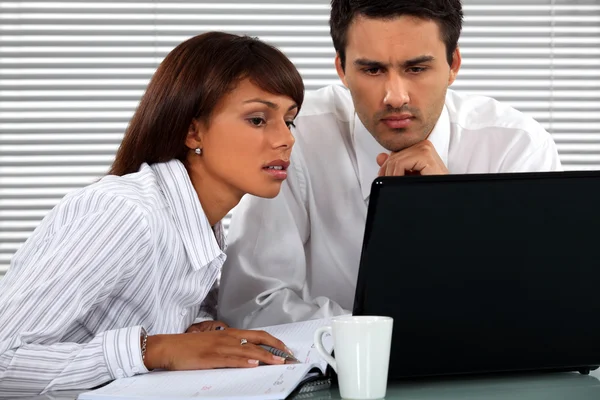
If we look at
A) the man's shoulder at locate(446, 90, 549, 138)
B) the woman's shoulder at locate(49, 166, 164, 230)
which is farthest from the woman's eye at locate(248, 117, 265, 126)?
the man's shoulder at locate(446, 90, 549, 138)

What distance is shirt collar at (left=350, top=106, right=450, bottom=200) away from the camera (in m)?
1.93

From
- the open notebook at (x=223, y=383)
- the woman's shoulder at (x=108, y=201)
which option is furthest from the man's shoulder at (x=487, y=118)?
the open notebook at (x=223, y=383)

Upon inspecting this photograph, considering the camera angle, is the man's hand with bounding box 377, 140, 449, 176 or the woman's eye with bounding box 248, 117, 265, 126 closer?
the woman's eye with bounding box 248, 117, 265, 126

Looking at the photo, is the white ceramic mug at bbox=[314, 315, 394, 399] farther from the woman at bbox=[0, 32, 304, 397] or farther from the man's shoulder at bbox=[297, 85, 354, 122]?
the man's shoulder at bbox=[297, 85, 354, 122]

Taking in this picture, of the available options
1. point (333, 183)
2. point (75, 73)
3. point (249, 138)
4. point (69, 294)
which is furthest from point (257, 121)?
point (75, 73)

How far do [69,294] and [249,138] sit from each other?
0.49 m

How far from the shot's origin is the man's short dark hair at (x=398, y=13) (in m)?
1.75

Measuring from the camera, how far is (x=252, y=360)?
1.07 metres

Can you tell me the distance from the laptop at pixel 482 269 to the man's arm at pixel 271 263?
23.7 inches

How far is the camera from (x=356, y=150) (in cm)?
196

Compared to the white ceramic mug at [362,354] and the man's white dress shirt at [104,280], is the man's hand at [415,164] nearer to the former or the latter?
the man's white dress shirt at [104,280]

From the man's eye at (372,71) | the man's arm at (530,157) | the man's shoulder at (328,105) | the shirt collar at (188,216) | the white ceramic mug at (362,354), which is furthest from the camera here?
the man's shoulder at (328,105)

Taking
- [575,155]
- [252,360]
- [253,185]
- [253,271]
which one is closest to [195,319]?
[253,271]

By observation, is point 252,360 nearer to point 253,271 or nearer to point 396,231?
point 396,231
